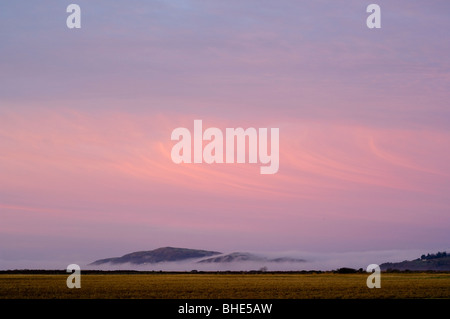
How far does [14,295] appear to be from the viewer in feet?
174
